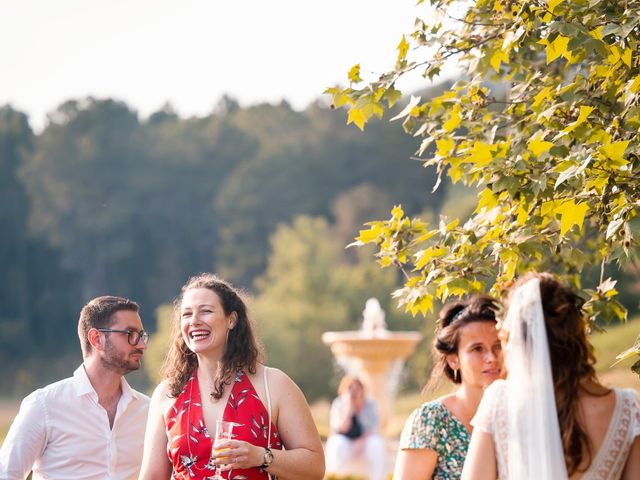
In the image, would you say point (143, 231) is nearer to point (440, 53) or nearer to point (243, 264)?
point (243, 264)

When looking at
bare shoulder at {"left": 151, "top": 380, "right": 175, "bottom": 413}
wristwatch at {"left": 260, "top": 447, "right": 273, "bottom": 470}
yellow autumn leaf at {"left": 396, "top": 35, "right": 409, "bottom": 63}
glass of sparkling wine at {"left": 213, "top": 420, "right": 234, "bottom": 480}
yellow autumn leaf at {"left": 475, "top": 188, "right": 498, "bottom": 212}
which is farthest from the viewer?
yellow autumn leaf at {"left": 396, "top": 35, "right": 409, "bottom": 63}

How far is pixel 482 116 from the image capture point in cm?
509

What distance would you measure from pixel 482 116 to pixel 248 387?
2.03 meters

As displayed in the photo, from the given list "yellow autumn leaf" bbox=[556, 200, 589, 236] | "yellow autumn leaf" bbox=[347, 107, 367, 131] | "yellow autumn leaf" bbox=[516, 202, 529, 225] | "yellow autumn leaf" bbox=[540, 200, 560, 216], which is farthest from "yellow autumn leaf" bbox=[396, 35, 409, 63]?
"yellow autumn leaf" bbox=[556, 200, 589, 236]

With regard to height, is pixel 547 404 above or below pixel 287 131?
below

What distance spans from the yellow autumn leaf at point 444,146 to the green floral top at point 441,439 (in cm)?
137

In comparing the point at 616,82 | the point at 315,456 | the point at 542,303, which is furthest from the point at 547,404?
the point at 616,82

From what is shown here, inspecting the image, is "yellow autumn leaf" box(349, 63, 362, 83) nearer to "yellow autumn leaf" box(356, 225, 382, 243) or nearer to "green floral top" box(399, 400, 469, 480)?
"yellow autumn leaf" box(356, 225, 382, 243)

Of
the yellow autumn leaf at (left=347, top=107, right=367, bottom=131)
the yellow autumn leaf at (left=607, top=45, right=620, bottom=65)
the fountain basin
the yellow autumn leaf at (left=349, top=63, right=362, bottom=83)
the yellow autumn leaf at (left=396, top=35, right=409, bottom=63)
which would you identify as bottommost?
the yellow autumn leaf at (left=607, top=45, right=620, bottom=65)

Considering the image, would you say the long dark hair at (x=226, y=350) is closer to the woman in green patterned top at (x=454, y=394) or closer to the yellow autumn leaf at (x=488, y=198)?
the woman in green patterned top at (x=454, y=394)

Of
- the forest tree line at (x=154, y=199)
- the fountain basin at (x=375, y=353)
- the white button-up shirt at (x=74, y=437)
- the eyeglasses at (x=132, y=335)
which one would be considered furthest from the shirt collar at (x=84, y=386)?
the forest tree line at (x=154, y=199)

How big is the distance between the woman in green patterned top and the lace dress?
0.73m

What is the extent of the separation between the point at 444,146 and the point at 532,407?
1958 millimetres

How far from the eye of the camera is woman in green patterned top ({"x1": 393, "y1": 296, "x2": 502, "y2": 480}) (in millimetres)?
3549
